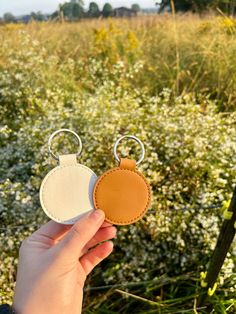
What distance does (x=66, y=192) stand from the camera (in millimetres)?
1088

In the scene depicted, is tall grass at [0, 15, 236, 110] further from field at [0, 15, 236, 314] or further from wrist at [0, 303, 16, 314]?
wrist at [0, 303, 16, 314]

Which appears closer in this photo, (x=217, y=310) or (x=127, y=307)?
(x=217, y=310)

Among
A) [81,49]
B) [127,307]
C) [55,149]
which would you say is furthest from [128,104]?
[81,49]

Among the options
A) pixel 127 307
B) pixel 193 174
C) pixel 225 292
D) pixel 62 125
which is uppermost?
pixel 62 125

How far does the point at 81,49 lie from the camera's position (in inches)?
231

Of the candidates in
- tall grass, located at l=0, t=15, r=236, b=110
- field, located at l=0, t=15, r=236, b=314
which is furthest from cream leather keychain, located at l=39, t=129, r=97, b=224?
tall grass, located at l=0, t=15, r=236, b=110

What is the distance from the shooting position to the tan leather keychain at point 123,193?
3.53ft

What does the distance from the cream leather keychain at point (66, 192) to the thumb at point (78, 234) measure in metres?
0.07

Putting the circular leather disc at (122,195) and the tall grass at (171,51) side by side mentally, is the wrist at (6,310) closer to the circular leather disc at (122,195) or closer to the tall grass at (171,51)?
the circular leather disc at (122,195)

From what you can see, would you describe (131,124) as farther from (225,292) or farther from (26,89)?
(26,89)

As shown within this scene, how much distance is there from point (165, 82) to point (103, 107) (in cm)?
161

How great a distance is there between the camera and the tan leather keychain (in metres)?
1.08

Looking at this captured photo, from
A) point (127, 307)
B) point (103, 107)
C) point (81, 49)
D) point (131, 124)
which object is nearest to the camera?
point (127, 307)

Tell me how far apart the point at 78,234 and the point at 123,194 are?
17 centimetres
